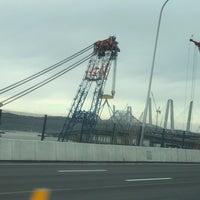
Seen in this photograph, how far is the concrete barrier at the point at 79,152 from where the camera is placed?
64.8 feet

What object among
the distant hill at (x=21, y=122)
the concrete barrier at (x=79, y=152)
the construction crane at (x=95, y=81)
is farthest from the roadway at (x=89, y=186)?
the construction crane at (x=95, y=81)

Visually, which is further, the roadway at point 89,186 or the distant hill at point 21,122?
the distant hill at point 21,122

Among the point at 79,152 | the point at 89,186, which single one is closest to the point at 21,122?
the point at 79,152

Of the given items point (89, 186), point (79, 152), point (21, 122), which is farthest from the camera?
point (21, 122)

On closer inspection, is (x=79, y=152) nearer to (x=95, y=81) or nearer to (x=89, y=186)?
(x=89, y=186)

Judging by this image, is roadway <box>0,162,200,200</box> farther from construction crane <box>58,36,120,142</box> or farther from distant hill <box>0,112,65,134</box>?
construction crane <box>58,36,120,142</box>

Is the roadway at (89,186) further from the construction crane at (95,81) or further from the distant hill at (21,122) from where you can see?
the construction crane at (95,81)

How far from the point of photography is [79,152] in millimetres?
22844

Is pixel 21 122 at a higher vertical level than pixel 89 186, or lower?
higher

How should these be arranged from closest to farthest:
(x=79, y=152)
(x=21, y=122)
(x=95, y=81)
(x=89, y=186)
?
(x=89, y=186) < (x=79, y=152) < (x=21, y=122) < (x=95, y=81)

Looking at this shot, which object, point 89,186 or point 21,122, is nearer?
point 89,186

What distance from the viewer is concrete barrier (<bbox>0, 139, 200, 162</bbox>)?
19.7 meters

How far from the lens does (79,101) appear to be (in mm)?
71500

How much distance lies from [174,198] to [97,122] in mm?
55345
